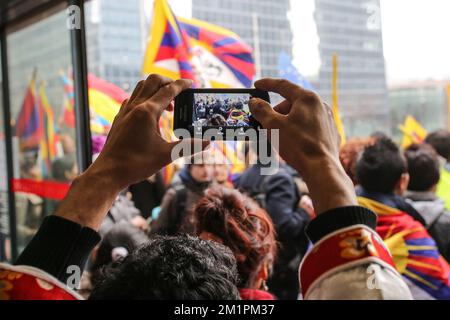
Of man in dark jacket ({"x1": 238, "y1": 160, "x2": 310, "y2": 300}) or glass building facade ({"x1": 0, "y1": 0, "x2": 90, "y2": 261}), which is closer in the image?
man in dark jacket ({"x1": 238, "y1": 160, "x2": 310, "y2": 300})

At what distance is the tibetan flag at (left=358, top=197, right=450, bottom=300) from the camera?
1209 millimetres

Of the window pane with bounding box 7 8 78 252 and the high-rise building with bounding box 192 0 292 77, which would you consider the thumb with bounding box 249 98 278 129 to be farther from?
the window pane with bounding box 7 8 78 252

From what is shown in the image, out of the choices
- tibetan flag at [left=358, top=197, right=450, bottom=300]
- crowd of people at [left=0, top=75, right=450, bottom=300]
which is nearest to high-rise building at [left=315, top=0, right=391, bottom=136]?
tibetan flag at [left=358, top=197, right=450, bottom=300]

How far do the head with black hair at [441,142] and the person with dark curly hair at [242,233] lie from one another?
1295 millimetres

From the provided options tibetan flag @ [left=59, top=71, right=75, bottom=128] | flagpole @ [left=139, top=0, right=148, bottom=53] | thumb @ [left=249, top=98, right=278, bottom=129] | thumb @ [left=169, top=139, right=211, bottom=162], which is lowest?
thumb @ [left=169, top=139, right=211, bottom=162]

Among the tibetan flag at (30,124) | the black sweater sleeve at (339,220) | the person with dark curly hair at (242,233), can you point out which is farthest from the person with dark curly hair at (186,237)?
the tibetan flag at (30,124)

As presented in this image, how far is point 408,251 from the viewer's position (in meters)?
1.23

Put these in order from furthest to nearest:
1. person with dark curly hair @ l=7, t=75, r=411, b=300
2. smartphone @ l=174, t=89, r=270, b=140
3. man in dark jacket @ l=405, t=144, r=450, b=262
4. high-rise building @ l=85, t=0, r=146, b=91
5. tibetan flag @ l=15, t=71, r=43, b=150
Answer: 1. tibetan flag @ l=15, t=71, r=43, b=150
2. high-rise building @ l=85, t=0, r=146, b=91
3. man in dark jacket @ l=405, t=144, r=450, b=262
4. smartphone @ l=174, t=89, r=270, b=140
5. person with dark curly hair @ l=7, t=75, r=411, b=300

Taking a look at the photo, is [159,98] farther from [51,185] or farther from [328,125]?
[51,185]

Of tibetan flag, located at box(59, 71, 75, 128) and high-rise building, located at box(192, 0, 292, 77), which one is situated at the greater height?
high-rise building, located at box(192, 0, 292, 77)

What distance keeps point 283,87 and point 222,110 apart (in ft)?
0.80

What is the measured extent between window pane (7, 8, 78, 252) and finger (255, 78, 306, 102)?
2.14m

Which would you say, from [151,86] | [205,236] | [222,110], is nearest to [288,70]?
[205,236]

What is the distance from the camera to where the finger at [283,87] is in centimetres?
49
